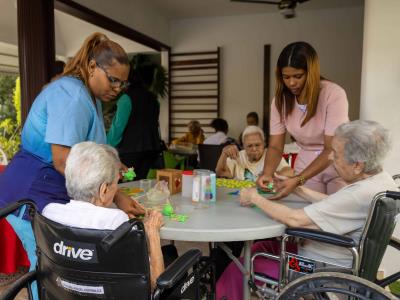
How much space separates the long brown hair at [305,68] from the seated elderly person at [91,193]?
104cm

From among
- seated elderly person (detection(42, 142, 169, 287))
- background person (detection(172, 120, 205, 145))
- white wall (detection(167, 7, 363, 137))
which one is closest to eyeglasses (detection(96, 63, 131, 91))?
seated elderly person (detection(42, 142, 169, 287))

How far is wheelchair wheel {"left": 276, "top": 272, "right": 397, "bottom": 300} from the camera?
99 centimetres

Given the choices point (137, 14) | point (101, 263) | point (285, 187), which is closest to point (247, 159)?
point (285, 187)

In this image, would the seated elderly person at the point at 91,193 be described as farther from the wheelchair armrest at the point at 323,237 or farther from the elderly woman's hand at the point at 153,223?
the wheelchair armrest at the point at 323,237

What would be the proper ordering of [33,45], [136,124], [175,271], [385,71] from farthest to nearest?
1. [33,45]
2. [136,124]
3. [385,71]
4. [175,271]

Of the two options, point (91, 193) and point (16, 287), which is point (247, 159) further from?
point (16, 287)

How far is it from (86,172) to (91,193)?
70mm

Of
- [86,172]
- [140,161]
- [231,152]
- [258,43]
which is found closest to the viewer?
[86,172]

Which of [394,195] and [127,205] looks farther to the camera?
[127,205]

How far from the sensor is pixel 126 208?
4.74ft

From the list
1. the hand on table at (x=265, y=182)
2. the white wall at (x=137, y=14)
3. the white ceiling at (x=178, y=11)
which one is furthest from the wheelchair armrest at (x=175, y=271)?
the white ceiling at (x=178, y=11)

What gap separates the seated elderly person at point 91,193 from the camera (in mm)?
1084

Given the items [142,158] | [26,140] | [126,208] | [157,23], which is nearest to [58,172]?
[26,140]

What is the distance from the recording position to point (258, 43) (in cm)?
645
